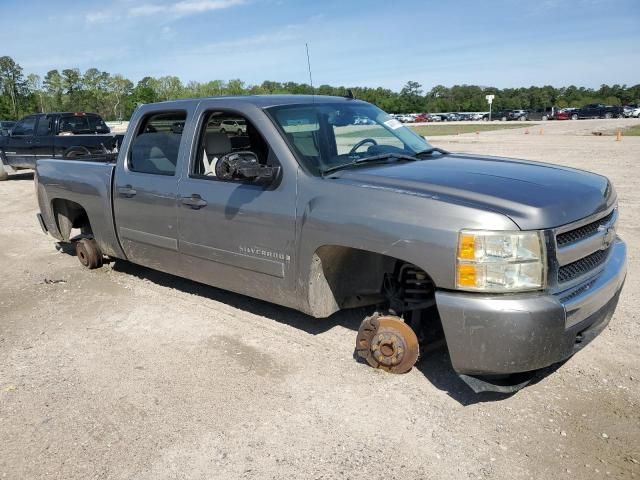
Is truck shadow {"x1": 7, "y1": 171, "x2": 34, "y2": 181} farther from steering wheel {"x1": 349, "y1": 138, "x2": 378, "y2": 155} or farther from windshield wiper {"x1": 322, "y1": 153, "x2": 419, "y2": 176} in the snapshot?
windshield wiper {"x1": 322, "y1": 153, "x2": 419, "y2": 176}

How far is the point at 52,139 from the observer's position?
14.7 m

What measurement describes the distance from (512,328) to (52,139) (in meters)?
14.6

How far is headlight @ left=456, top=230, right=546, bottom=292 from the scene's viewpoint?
2.91 m

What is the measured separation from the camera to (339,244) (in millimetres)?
3512

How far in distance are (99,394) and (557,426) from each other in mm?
2772

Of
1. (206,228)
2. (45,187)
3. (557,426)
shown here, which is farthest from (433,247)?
(45,187)

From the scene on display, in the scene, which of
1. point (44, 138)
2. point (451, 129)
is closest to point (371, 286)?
point (44, 138)

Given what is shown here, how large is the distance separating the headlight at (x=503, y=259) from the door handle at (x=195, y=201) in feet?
7.29

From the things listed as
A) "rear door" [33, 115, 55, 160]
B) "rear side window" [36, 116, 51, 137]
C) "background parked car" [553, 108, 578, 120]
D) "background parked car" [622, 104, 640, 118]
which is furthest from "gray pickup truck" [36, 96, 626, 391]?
"background parked car" [553, 108, 578, 120]

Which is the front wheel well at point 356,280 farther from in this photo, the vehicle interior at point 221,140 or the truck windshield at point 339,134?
the vehicle interior at point 221,140

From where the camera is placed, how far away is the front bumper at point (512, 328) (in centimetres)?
291

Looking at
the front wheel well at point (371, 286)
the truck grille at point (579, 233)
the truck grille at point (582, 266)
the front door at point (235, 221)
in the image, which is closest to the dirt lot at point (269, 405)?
the front wheel well at point (371, 286)

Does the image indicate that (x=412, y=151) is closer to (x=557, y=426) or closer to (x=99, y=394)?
(x=557, y=426)

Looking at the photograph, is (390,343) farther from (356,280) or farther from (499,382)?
(499,382)
